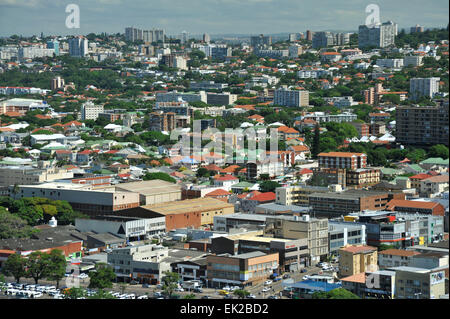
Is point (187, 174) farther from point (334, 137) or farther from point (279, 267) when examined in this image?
point (279, 267)

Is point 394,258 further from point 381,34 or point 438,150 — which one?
point 381,34

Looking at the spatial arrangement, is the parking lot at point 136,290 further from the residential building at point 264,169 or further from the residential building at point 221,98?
the residential building at point 221,98

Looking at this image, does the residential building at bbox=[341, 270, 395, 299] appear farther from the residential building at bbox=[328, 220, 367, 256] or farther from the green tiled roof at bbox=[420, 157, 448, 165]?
the green tiled roof at bbox=[420, 157, 448, 165]

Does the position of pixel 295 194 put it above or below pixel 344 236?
above

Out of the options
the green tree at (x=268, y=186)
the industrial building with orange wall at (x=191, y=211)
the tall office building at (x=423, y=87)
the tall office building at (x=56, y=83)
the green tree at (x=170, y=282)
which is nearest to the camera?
the green tree at (x=170, y=282)

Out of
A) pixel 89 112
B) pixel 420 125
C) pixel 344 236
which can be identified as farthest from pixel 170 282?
pixel 89 112

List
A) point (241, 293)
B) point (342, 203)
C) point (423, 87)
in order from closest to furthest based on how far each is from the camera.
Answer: point (241, 293) < point (342, 203) < point (423, 87)

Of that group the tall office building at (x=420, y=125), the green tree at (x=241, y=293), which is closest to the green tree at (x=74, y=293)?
the green tree at (x=241, y=293)
